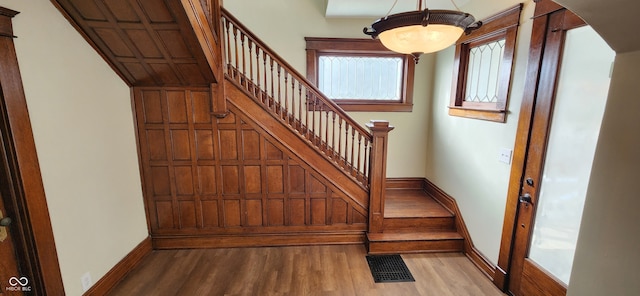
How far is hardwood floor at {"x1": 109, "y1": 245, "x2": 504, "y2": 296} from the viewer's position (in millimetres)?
2326

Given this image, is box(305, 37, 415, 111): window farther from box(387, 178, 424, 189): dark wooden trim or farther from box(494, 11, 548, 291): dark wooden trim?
box(494, 11, 548, 291): dark wooden trim

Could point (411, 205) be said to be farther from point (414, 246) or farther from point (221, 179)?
point (221, 179)

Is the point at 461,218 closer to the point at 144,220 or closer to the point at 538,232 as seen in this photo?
the point at 538,232

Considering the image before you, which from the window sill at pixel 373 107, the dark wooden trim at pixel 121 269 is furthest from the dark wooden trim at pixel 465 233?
the dark wooden trim at pixel 121 269

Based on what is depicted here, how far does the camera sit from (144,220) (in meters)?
2.86

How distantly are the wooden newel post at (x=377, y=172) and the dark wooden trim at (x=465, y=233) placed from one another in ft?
2.89

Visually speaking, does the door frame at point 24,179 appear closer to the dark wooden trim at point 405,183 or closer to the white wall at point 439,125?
the white wall at point 439,125

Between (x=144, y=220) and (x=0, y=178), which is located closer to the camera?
(x=0, y=178)

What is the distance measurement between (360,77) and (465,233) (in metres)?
2.35

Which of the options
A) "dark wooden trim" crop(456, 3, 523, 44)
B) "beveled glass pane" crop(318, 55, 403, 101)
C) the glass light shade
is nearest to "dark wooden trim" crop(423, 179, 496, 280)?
"beveled glass pane" crop(318, 55, 403, 101)

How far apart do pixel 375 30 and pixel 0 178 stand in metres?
2.38

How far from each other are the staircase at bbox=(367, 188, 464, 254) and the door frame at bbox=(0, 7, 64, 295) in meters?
2.62

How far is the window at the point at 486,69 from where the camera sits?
2311 millimetres

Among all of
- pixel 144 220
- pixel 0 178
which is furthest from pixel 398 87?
pixel 0 178
